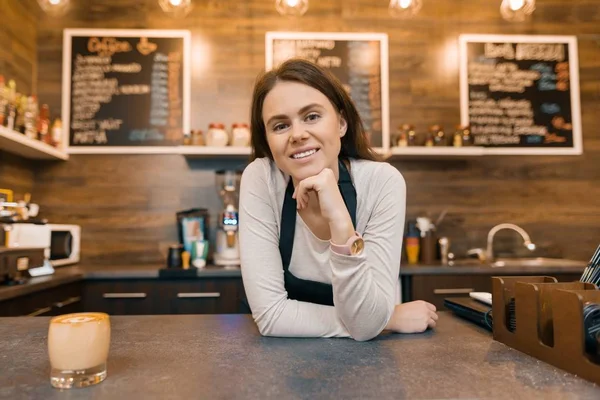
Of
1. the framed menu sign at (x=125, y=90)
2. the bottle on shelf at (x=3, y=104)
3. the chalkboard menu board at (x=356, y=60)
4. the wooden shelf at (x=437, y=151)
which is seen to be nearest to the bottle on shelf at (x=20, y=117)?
the bottle on shelf at (x=3, y=104)

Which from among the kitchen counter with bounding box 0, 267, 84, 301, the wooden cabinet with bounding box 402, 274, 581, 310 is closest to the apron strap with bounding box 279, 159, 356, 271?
the kitchen counter with bounding box 0, 267, 84, 301

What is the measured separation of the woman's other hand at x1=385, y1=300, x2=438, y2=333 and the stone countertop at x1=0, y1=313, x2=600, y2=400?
0.03 meters

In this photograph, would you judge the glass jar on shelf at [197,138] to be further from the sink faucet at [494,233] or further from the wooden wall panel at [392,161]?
the sink faucet at [494,233]

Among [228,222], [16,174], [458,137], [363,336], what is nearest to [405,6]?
[458,137]

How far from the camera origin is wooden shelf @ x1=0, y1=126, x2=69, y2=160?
7.08ft

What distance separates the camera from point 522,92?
3.05 metres

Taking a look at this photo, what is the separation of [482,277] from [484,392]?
1.99 metres

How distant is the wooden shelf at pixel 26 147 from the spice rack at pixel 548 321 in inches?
86.8

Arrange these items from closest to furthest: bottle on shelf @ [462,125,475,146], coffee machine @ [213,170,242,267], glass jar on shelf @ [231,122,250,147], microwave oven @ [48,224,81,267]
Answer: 1. microwave oven @ [48,224,81,267]
2. coffee machine @ [213,170,242,267]
3. glass jar on shelf @ [231,122,250,147]
4. bottle on shelf @ [462,125,475,146]

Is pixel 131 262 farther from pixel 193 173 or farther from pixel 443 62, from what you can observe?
pixel 443 62

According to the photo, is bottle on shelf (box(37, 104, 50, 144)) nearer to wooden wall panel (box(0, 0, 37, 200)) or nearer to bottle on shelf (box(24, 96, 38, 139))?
bottle on shelf (box(24, 96, 38, 139))

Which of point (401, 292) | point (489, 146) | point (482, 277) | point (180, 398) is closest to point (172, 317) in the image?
point (180, 398)

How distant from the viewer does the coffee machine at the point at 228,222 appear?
2621 mm

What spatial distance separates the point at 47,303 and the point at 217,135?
128 cm
